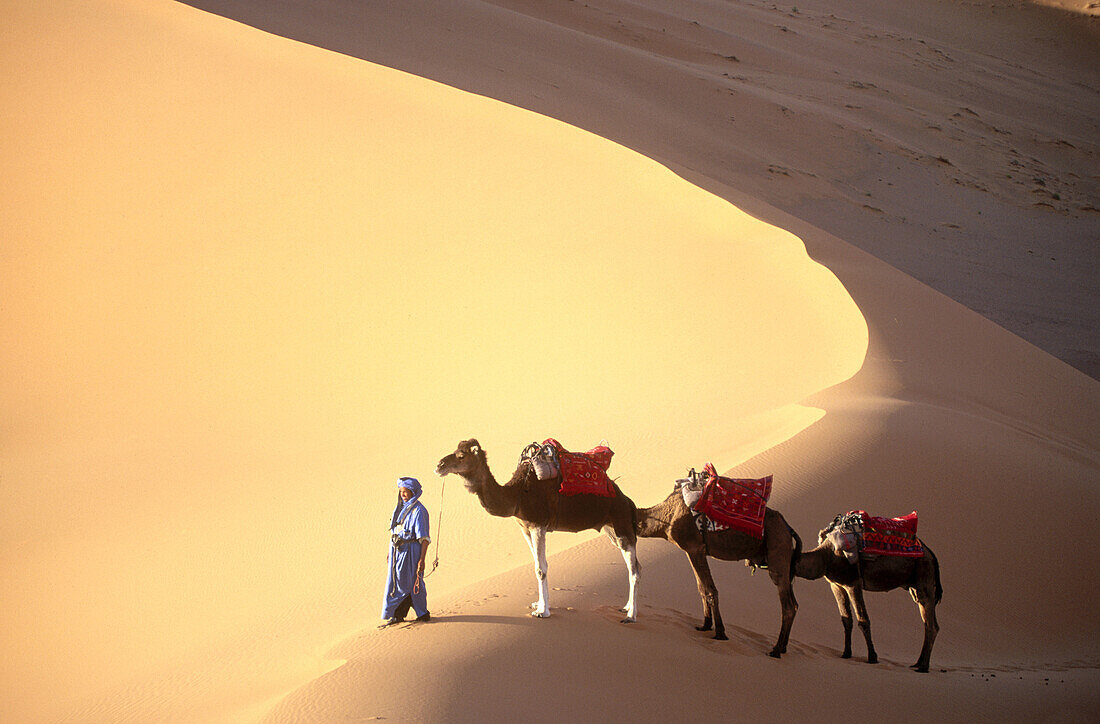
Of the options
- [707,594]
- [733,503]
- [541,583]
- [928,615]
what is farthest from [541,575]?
[928,615]

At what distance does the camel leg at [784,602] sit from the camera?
26.5 ft

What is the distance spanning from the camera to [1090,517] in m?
11.5

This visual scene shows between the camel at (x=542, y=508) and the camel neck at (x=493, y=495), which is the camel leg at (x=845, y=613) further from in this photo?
the camel neck at (x=493, y=495)

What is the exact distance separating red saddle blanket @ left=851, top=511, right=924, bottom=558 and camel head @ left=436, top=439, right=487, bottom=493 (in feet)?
11.0

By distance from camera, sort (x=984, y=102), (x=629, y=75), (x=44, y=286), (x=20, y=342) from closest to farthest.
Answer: (x=20, y=342) → (x=44, y=286) → (x=629, y=75) → (x=984, y=102)

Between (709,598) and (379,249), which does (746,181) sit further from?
(709,598)

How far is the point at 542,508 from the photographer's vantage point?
8.09 meters

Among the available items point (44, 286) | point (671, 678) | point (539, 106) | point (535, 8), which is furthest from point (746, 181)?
point (671, 678)

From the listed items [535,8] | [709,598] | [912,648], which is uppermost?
[535,8]

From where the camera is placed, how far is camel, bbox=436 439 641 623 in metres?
7.70

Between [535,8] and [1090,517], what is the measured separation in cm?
3139

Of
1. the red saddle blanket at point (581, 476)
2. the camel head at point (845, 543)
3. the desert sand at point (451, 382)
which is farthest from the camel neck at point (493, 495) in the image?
the camel head at point (845, 543)

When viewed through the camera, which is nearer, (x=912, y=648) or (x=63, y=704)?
(x=63, y=704)

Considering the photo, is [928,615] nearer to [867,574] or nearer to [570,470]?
[867,574]
